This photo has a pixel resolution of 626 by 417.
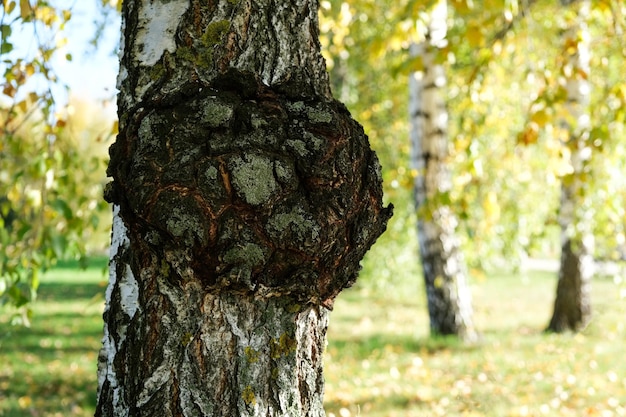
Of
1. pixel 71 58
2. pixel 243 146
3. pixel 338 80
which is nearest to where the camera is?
pixel 243 146

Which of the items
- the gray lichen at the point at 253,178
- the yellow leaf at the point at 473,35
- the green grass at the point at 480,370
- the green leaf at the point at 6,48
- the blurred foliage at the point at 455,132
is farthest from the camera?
the green grass at the point at 480,370

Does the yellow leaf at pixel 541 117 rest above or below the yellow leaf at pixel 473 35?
below

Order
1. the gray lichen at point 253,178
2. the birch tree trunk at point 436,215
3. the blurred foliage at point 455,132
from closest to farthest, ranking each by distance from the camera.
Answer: the gray lichen at point 253,178 < the blurred foliage at point 455,132 < the birch tree trunk at point 436,215

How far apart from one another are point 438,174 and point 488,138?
118 centimetres

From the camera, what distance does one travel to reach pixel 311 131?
1446mm

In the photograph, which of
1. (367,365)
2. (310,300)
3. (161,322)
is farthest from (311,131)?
(367,365)

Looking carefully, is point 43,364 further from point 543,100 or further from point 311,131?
point 311,131

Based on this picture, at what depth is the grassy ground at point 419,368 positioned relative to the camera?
4.84 m

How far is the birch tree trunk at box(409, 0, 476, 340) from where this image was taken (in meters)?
6.94

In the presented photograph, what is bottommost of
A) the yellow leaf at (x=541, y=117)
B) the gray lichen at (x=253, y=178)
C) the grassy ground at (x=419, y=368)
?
the grassy ground at (x=419, y=368)

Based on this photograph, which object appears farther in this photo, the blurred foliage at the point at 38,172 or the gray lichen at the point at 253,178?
the blurred foliage at the point at 38,172

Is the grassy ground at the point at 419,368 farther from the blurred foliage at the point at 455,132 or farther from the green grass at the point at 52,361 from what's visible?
the blurred foliage at the point at 455,132

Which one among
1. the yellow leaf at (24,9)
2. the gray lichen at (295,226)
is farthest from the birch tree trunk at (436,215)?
the gray lichen at (295,226)

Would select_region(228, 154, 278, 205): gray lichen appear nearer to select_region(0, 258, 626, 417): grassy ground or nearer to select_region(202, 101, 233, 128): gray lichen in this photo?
select_region(202, 101, 233, 128): gray lichen
